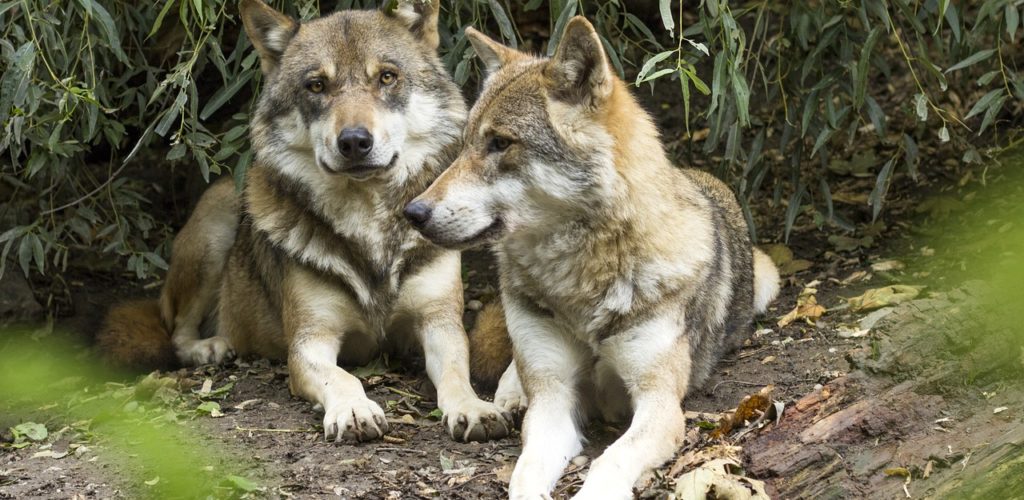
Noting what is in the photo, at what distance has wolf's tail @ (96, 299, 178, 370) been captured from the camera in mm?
6371

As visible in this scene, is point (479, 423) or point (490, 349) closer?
point (479, 423)

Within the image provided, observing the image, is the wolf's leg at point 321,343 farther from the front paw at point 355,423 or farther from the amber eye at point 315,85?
the amber eye at point 315,85

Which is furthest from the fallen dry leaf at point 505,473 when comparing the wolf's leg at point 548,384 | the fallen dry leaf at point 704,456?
the fallen dry leaf at point 704,456

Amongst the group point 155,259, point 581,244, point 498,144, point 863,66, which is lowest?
point 155,259

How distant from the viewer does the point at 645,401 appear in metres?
4.41

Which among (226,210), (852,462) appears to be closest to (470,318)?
(226,210)

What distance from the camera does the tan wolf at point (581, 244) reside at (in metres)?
4.25

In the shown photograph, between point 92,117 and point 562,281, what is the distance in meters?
2.83

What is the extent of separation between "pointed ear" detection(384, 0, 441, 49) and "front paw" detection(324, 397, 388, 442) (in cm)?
205

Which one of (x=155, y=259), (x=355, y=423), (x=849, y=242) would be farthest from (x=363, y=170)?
(x=849, y=242)

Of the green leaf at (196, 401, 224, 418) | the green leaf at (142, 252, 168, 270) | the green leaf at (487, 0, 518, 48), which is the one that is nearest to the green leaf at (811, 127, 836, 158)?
the green leaf at (487, 0, 518, 48)

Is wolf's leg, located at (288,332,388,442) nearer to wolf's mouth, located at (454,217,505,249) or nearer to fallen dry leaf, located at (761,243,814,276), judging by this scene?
wolf's mouth, located at (454,217,505,249)

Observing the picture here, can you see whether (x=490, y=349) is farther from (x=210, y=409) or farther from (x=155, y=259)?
(x=155, y=259)

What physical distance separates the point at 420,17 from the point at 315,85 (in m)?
0.72
